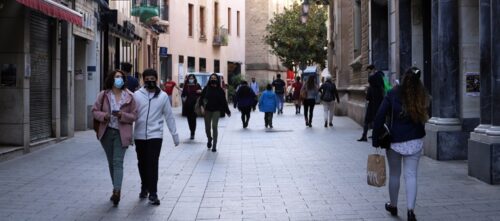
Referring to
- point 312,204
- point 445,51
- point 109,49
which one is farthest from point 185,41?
point 312,204

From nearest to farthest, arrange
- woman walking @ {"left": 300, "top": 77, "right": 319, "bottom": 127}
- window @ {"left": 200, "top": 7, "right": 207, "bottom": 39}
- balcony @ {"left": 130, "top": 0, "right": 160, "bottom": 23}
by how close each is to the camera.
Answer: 1. woman walking @ {"left": 300, "top": 77, "right": 319, "bottom": 127}
2. balcony @ {"left": 130, "top": 0, "right": 160, "bottom": 23}
3. window @ {"left": 200, "top": 7, "right": 207, "bottom": 39}

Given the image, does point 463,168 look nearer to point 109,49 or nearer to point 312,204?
point 312,204

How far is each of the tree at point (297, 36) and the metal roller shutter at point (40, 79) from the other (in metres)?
40.9

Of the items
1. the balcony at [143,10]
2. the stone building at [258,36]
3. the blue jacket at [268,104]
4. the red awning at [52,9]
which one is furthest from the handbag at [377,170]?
the stone building at [258,36]

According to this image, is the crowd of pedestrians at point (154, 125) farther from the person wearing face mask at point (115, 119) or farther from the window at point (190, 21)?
the window at point (190, 21)

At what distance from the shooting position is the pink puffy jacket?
8523mm

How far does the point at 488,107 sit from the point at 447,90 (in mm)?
2427

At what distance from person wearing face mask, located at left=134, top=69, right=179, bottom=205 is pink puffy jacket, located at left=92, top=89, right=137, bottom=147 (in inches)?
3.9

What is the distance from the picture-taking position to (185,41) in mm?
45688

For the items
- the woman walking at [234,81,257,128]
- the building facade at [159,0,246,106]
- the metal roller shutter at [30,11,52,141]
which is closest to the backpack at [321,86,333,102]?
the woman walking at [234,81,257,128]

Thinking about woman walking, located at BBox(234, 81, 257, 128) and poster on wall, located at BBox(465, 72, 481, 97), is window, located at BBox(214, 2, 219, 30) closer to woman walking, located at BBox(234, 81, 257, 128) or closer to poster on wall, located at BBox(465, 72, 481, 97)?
woman walking, located at BBox(234, 81, 257, 128)

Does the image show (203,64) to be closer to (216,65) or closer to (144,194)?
(216,65)

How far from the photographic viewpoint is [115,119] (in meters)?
8.60

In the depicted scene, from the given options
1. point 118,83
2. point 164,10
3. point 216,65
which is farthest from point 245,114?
point 216,65
